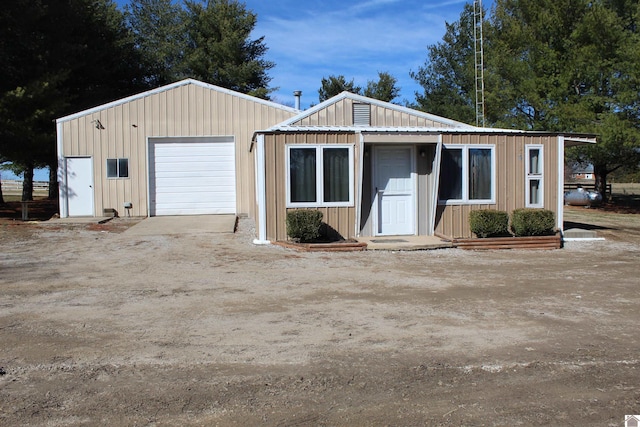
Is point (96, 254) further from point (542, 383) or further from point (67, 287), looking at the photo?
point (542, 383)

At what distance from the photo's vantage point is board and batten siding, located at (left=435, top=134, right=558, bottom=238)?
12.0 meters

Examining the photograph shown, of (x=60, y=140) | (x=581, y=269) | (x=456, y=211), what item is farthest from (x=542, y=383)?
(x=60, y=140)

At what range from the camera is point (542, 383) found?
4.01 metres

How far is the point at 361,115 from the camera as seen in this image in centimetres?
1412

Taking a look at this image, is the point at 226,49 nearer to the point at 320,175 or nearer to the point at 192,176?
the point at 192,176

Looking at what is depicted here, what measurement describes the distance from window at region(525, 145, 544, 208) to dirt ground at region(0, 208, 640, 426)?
10.8ft

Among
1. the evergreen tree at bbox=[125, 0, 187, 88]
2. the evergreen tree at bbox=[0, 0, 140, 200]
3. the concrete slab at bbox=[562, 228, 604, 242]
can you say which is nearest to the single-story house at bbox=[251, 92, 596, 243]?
the concrete slab at bbox=[562, 228, 604, 242]

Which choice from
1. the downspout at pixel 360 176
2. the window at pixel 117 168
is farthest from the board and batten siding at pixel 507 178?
the window at pixel 117 168

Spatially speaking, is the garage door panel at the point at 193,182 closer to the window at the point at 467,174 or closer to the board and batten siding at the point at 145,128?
the board and batten siding at the point at 145,128

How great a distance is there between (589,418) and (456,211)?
29.0ft

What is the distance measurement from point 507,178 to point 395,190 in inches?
99.8

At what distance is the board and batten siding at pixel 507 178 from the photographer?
1205 centimetres

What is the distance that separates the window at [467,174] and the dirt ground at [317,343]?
299cm

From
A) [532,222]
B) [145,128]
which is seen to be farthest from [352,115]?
[145,128]
